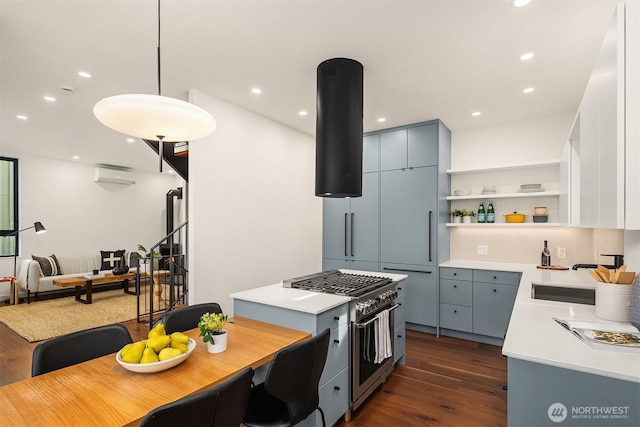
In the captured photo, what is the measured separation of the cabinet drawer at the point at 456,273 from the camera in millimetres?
3951

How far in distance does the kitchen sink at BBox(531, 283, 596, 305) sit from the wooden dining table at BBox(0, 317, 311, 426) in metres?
2.17

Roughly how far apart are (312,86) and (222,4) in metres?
1.30

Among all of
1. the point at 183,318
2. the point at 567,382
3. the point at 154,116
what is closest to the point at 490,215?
the point at 567,382

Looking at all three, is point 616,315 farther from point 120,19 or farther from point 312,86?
point 120,19

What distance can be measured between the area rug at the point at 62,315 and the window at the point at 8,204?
1324 mm

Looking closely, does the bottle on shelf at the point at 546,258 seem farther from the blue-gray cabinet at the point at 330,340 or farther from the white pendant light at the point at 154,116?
the white pendant light at the point at 154,116

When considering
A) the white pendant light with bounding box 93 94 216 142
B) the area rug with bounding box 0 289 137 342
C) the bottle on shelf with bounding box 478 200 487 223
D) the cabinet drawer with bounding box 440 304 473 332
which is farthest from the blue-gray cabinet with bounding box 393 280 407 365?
the area rug with bounding box 0 289 137 342

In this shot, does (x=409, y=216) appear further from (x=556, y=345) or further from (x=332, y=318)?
(x=556, y=345)

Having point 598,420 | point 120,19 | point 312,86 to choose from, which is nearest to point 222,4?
point 120,19

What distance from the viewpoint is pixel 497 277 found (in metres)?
3.79

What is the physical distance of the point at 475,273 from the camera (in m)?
3.91

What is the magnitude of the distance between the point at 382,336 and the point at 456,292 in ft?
6.12

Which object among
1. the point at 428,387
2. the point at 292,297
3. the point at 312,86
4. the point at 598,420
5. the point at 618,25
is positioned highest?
the point at 312,86

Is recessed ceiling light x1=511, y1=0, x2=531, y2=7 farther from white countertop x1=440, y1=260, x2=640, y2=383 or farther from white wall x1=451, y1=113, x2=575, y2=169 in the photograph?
white wall x1=451, y1=113, x2=575, y2=169
